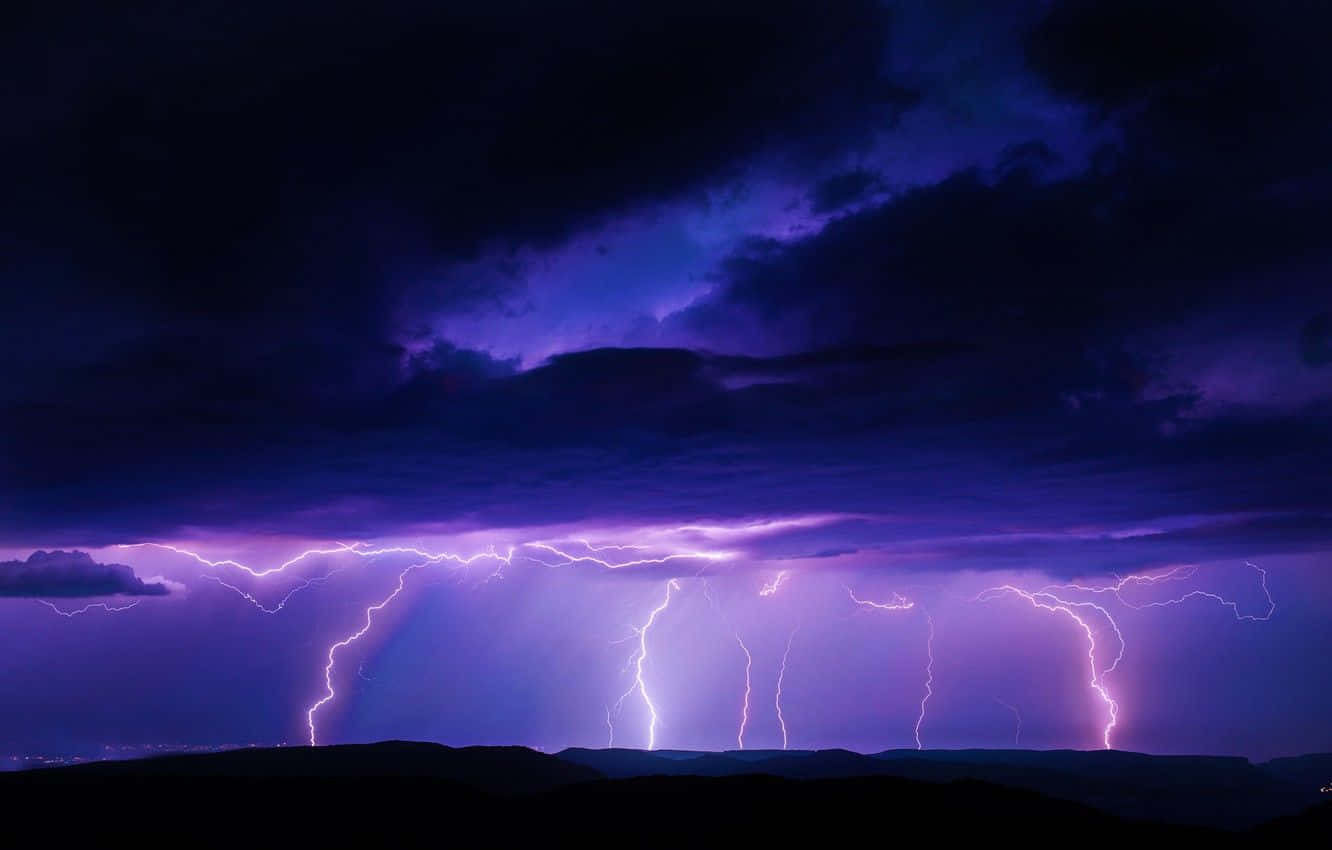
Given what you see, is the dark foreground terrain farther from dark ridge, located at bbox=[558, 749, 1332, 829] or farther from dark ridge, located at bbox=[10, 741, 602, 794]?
dark ridge, located at bbox=[558, 749, 1332, 829]

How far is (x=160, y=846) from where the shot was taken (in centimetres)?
1717

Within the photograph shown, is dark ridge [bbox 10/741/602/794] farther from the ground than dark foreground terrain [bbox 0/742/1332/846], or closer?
closer

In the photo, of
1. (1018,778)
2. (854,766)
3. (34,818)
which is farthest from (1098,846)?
(1018,778)

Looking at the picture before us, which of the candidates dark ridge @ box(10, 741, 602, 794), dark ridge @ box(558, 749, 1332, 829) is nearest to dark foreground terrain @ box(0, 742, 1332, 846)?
dark ridge @ box(10, 741, 602, 794)

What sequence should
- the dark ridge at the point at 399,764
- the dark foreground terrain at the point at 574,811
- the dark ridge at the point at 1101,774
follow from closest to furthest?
the dark foreground terrain at the point at 574,811 → the dark ridge at the point at 399,764 → the dark ridge at the point at 1101,774

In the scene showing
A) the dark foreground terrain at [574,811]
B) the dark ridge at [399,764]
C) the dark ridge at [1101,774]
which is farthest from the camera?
the dark ridge at [1101,774]

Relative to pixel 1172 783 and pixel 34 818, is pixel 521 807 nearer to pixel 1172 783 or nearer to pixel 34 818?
pixel 34 818

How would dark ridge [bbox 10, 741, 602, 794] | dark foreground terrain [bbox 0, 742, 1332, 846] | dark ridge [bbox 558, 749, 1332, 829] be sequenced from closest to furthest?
dark foreground terrain [bbox 0, 742, 1332, 846] < dark ridge [bbox 10, 741, 602, 794] < dark ridge [bbox 558, 749, 1332, 829]

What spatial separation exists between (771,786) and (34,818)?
49.9 ft

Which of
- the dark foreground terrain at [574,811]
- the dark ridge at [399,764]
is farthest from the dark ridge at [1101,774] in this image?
the dark foreground terrain at [574,811]

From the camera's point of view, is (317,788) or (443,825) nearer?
(443,825)

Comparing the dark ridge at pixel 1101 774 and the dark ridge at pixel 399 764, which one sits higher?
the dark ridge at pixel 399 764

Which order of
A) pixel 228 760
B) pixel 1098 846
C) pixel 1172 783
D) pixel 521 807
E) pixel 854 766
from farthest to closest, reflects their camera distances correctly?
pixel 1172 783, pixel 854 766, pixel 228 760, pixel 521 807, pixel 1098 846

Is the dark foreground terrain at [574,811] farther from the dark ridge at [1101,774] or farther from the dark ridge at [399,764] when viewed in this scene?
the dark ridge at [1101,774]
